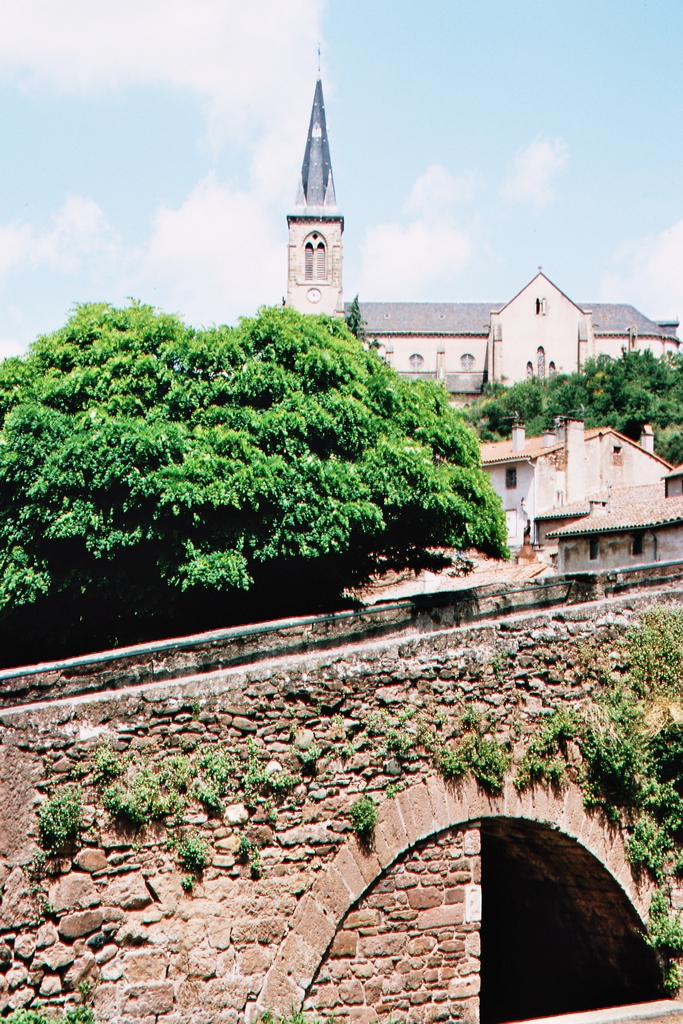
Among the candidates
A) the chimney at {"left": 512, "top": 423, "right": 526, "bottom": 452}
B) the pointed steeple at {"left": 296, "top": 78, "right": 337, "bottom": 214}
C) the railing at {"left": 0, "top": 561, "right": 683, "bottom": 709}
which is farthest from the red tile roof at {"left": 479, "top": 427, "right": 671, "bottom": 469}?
the pointed steeple at {"left": 296, "top": 78, "right": 337, "bottom": 214}

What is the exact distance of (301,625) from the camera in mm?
8109

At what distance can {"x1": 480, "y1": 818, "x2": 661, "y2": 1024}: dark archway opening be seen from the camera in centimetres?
841

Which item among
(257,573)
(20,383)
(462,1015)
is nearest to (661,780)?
(462,1015)

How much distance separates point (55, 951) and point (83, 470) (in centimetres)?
917

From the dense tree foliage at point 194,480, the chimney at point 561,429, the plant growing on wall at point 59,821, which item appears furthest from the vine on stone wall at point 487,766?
the chimney at point 561,429

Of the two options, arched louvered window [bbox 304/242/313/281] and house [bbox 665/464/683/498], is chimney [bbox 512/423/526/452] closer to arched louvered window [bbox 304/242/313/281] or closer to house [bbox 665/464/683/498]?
house [bbox 665/464/683/498]

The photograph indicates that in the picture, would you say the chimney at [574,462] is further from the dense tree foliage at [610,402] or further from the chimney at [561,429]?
the dense tree foliage at [610,402]

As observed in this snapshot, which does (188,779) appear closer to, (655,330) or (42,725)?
(42,725)

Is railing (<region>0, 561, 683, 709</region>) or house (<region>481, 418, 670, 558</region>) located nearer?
railing (<region>0, 561, 683, 709</region>)

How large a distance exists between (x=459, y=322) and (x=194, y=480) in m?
86.7

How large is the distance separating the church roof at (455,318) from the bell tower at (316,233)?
8900 millimetres

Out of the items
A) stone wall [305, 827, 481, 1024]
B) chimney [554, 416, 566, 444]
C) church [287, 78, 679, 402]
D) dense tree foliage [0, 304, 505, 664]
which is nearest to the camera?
stone wall [305, 827, 481, 1024]

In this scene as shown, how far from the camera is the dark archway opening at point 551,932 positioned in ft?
27.6

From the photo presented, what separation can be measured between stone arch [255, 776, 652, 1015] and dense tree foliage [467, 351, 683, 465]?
48.5m
